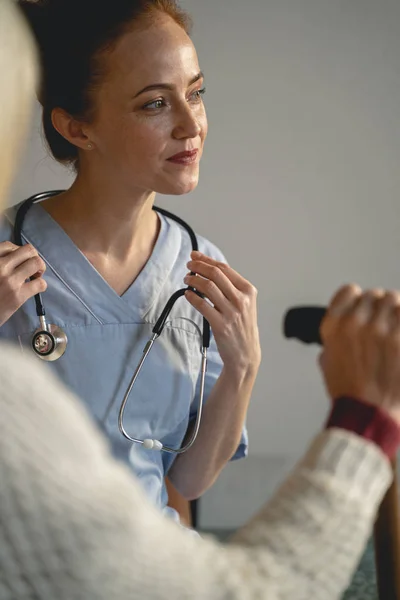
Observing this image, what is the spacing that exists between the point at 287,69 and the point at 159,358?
1074 mm

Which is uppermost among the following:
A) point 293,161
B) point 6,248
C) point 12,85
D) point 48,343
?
point 293,161

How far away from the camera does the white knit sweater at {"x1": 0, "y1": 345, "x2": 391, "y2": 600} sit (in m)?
0.44

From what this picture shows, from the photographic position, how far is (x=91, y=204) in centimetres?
103

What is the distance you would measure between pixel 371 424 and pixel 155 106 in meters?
0.61

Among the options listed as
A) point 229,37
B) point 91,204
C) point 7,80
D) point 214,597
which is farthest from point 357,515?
point 229,37

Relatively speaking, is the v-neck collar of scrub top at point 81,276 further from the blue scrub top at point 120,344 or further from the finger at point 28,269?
the finger at point 28,269

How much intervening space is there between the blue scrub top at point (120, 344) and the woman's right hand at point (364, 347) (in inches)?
18.9

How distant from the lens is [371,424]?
0.50 metres

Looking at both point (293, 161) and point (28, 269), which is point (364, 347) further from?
point (293, 161)

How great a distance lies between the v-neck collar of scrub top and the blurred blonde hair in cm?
41

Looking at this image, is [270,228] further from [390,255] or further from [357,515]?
[357,515]

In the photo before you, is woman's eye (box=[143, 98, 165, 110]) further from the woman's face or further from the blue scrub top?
the blue scrub top

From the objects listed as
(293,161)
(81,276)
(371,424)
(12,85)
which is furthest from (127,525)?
(293,161)

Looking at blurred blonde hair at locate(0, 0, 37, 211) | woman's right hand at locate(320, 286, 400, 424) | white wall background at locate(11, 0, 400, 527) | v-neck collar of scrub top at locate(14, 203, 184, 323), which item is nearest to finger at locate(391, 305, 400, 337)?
woman's right hand at locate(320, 286, 400, 424)
